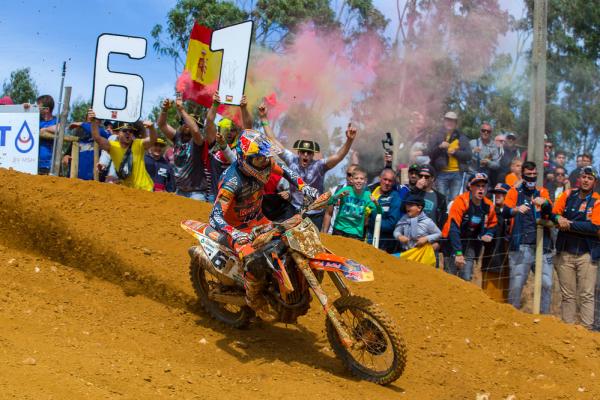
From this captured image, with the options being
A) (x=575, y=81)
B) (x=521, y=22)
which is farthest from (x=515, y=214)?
(x=575, y=81)

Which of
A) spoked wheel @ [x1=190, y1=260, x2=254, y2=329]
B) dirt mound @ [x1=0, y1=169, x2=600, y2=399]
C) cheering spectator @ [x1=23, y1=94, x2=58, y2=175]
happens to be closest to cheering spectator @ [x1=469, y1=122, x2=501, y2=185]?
dirt mound @ [x1=0, y1=169, x2=600, y2=399]

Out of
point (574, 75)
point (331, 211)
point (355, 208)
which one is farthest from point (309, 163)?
point (574, 75)

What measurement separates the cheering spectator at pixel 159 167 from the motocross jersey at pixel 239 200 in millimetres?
5370

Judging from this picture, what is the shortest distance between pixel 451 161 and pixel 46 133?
7.24 meters

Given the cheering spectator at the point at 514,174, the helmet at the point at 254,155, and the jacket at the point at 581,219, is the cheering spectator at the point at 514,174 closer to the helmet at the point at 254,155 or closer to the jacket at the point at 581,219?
the jacket at the point at 581,219

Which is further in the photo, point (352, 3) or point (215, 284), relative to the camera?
point (352, 3)

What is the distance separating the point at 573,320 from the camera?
412 inches

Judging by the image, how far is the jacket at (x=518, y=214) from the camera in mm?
10547

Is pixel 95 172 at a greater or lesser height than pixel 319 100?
lesser

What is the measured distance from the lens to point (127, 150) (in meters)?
11.3

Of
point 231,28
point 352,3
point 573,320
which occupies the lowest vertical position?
point 573,320

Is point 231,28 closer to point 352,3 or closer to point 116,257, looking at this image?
point 116,257

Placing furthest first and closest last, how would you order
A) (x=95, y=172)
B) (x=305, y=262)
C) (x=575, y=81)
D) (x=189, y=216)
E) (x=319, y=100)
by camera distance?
(x=575, y=81) → (x=319, y=100) → (x=95, y=172) → (x=189, y=216) → (x=305, y=262)

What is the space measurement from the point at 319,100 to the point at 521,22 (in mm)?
6891
